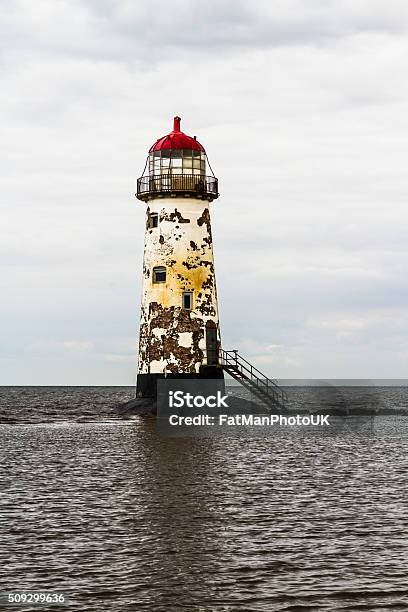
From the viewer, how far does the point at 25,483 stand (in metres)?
27.0

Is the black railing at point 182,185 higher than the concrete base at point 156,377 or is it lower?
higher

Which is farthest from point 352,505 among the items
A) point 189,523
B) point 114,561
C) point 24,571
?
point 24,571

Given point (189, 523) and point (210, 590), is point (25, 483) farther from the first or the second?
point (210, 590)

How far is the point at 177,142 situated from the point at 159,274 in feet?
24.1

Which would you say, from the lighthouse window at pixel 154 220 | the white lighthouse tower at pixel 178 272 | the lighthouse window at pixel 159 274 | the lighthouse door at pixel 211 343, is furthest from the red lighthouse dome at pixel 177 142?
the lighthouse door at pixel 211 343

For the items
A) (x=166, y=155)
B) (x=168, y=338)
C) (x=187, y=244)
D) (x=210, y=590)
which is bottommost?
(x=210, y=590)

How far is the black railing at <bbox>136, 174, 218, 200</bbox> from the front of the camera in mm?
50797

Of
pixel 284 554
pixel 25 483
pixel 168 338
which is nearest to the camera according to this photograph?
pixel 284 554

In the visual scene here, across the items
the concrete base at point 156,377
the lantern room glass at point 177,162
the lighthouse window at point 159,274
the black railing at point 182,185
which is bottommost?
the concrete base at point 156,377

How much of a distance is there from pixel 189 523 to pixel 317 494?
5.55m

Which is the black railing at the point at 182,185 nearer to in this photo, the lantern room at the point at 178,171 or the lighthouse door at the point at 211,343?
the lantern room at the point at 178,171

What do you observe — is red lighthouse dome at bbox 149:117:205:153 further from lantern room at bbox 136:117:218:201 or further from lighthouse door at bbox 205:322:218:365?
lighthouse door at bbox 205:322:218:365

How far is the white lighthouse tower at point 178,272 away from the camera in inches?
1977

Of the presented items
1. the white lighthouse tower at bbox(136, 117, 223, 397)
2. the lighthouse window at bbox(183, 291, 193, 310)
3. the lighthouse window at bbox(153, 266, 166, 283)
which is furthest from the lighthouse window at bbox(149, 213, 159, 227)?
the lighthouse window at bbox(183, 291, 193, 310)
